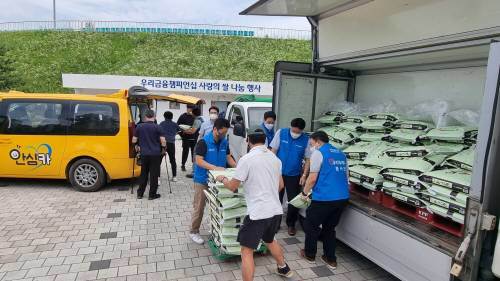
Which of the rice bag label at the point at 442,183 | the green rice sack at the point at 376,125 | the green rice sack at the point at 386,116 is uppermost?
the green rice sack at the point at 386,116

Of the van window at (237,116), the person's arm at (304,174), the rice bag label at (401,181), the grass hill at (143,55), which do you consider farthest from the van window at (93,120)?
the grass hill at (143,55)

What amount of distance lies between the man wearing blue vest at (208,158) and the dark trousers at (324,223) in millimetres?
1237

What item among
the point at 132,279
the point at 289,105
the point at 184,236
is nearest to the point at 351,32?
the point at 289,105

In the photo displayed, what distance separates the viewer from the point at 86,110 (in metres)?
6.52

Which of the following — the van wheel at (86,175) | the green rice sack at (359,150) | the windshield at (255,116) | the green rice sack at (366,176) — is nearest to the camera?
the green rice sack at (366,176)

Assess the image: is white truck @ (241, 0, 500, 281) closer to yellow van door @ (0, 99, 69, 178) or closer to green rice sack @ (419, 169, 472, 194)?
green rice sack @ (419, 169, 472, 194)

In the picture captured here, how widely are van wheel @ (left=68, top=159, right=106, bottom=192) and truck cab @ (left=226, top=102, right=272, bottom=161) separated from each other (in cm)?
291

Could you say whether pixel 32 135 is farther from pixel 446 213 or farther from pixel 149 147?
pixel 446 213

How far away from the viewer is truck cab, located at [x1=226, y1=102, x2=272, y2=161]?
24.1 ft

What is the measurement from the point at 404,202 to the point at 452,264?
104 cm

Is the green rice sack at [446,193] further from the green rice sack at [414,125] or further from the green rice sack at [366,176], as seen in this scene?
the green rice sack at [414,125]

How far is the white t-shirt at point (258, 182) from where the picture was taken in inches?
127

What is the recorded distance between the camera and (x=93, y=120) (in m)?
6.49

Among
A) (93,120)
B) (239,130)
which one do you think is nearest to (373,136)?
(239,130)
